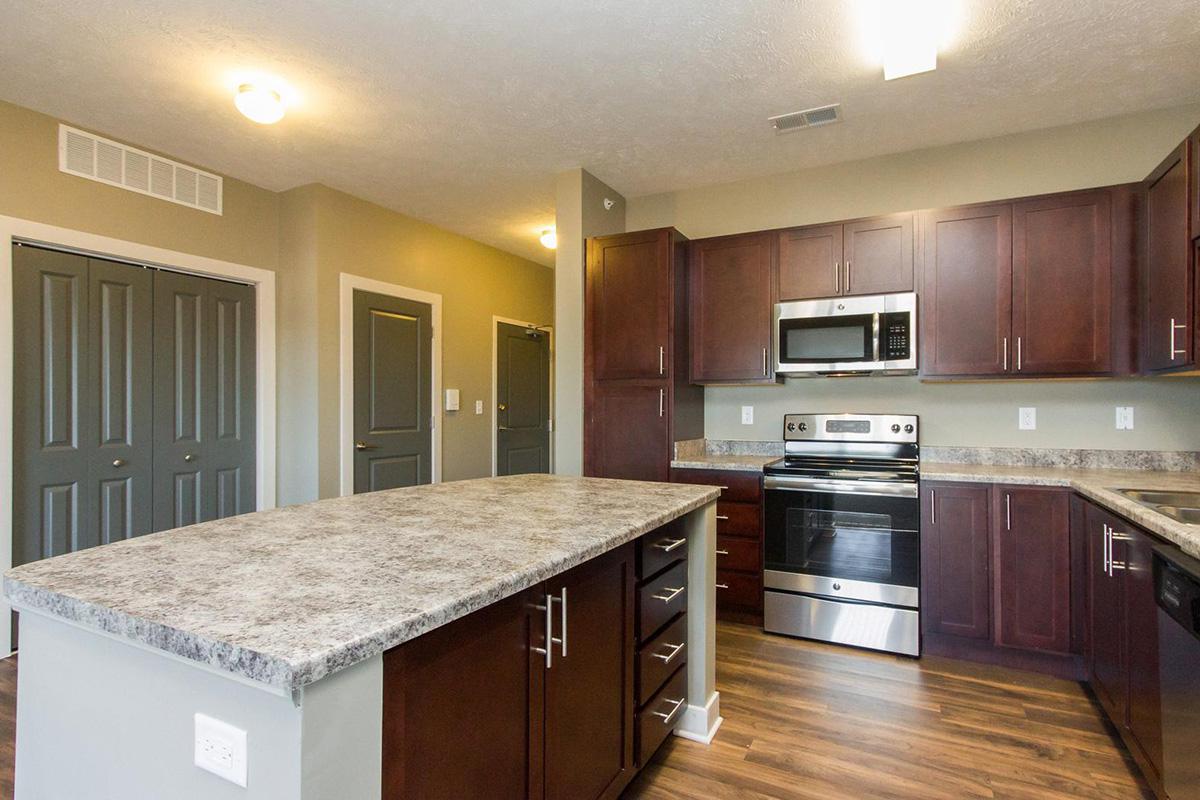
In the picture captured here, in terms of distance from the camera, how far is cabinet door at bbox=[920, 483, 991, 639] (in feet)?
9.27

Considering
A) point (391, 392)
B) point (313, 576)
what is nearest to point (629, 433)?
point (391, 392)

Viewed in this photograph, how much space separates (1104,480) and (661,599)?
6.76 ft

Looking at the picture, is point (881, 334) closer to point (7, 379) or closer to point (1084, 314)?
point (1084, 314)

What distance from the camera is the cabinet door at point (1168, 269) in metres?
Result: 2.34

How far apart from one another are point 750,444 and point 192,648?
11.2 ft

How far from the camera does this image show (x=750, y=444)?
12.7 feet

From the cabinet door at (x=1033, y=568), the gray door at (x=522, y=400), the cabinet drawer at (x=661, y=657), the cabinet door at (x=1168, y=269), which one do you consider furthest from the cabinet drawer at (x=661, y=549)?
the gray door at (x=522, y=400)

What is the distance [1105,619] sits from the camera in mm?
2230

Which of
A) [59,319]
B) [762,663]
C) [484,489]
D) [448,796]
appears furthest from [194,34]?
[762,663]

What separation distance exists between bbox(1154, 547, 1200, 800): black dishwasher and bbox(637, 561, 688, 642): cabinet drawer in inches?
50.5

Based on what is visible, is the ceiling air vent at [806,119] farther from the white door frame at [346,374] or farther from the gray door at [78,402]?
the gray door at [78,402]

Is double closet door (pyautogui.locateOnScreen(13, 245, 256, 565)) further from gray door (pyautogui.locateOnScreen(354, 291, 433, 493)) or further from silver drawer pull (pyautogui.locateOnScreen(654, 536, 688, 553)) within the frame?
silver drawer pull (pyautogui.locateOnScreen(654, 536, 688, 553))

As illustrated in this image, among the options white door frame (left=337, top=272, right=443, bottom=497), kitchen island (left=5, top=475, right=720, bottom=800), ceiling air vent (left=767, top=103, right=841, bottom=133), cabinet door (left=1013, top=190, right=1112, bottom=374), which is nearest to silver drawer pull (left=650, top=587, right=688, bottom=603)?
A: kitchen island (left=5, top=475, right=720, bottom=800)

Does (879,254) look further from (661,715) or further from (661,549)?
(661,715)
